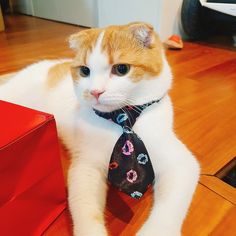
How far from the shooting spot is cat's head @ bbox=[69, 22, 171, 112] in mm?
621

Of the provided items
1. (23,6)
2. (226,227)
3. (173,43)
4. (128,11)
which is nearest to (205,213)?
(226,227)

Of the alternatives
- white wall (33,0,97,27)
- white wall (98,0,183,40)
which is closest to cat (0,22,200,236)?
white wall (98,0,183,40)

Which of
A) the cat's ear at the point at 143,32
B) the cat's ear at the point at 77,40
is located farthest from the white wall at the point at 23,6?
the cat's ear at the point at 143,32

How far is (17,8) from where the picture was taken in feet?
13.2

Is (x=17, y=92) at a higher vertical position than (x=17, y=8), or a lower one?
higher

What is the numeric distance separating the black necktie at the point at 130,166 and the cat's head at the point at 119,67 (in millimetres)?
82

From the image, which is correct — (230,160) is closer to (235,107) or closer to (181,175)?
(181,175)

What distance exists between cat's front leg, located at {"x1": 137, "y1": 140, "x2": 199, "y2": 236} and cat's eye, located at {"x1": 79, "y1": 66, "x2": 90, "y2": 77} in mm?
279

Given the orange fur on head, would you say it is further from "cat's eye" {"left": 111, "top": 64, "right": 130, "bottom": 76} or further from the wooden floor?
the wooden floor

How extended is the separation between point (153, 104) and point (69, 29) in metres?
2.40

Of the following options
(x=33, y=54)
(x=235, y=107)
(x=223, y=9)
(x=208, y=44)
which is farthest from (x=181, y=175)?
(x=208, y=44)

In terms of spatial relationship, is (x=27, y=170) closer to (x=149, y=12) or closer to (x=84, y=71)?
(x=84, y=71)

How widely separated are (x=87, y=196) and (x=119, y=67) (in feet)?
1.00

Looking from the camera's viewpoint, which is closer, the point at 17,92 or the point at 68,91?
the point at 68,91
